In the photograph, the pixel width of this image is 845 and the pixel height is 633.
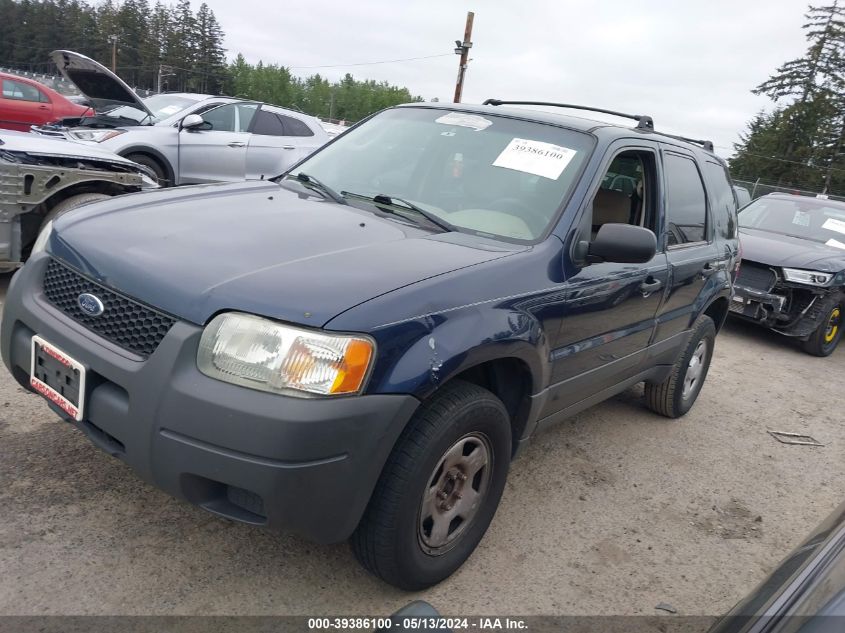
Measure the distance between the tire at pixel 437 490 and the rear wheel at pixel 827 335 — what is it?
6.12 metres

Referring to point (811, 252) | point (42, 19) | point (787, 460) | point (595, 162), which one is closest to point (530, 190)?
point (595, 162)

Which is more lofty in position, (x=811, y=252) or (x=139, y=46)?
(x=139, y=46)

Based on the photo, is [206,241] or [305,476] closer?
[305,476]

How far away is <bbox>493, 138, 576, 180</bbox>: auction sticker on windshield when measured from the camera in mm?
3084

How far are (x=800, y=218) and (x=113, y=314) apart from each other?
8692 millimetres

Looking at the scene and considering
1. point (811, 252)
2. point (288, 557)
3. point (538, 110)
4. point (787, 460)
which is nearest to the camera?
point (288, 557)

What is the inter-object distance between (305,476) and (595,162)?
2.02 meters

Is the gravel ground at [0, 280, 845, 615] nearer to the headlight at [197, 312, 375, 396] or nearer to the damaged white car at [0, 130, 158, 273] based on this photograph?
the headlight at [197, 312, 375, 396]

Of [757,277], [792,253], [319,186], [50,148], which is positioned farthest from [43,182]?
[792,253]

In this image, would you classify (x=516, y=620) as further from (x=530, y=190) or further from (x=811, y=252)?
(x=811, y=252)

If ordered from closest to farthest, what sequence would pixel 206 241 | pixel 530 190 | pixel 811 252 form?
1. pixel 206 241
2. pixel 530 190
3. pixel 811 252

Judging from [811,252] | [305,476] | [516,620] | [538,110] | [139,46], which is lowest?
[516,620]

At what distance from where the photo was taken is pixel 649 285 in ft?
11.4

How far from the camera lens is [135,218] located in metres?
2.62
